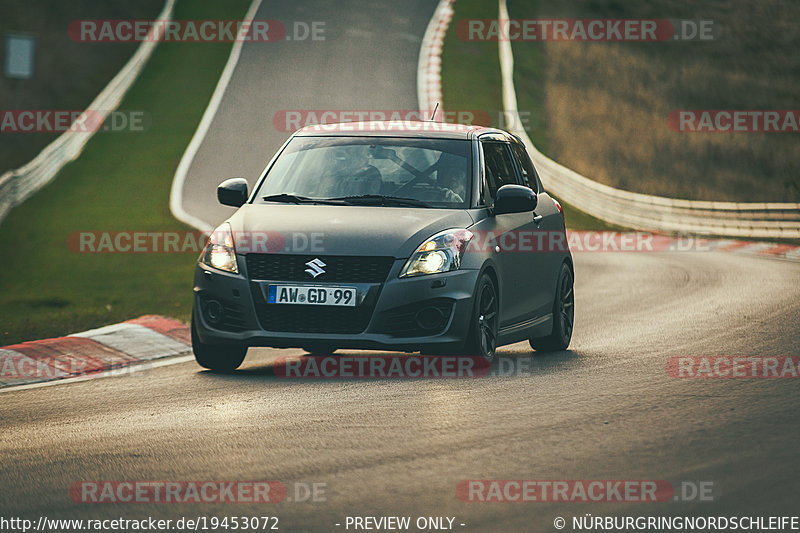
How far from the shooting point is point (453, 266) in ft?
30.1

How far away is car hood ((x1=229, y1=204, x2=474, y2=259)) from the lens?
9055 mm

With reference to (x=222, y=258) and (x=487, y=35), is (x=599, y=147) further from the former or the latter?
(x=222, y=258)

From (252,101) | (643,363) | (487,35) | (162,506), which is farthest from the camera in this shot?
(487,35)

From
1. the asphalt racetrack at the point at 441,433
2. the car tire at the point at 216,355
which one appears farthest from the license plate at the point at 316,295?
the car tire at the point at 216,355

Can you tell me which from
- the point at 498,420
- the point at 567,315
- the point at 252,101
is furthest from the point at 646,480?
the point at 252,101

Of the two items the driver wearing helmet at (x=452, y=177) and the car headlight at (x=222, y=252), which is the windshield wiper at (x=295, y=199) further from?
the driver wearing helmet at (x=452, y=177)

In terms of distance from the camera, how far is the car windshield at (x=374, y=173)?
9.93 metres

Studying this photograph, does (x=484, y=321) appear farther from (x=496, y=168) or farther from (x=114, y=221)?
(x=114, y=221)

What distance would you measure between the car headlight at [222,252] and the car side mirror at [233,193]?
44cm

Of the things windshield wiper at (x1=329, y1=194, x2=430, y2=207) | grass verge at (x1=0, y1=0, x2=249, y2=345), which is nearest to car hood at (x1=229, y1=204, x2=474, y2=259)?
windshield wiper at (x1=329, y1=194, x2=430, y2=207)

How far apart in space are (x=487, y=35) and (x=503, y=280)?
39904mm

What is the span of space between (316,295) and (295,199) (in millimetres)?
1237

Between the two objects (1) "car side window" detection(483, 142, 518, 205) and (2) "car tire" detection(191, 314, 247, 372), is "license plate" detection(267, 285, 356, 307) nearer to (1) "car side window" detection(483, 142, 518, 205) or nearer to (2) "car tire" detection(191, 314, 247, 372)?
(2) "car tire" detection(191, 314, 247, 372)

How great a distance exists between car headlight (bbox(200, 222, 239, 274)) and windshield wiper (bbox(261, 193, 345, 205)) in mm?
568
